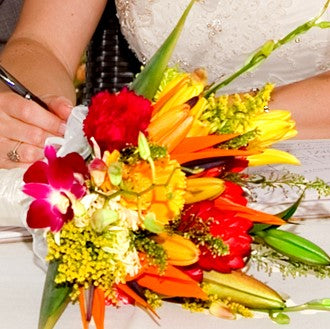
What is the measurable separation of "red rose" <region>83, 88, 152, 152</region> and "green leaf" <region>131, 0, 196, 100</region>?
6 centimetres

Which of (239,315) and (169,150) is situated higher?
(169,150)

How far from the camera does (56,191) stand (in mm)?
734

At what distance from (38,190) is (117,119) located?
99 mm

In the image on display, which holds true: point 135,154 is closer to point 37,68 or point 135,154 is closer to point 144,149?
point 144,149

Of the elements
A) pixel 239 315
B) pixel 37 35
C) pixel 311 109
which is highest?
pixel 37 35

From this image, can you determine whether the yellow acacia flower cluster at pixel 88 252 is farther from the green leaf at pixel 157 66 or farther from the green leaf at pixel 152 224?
the green leaf at pixel 157 66

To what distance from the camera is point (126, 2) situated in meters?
1.65

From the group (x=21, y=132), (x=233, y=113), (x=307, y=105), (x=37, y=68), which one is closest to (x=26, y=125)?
(x=21, y=132)

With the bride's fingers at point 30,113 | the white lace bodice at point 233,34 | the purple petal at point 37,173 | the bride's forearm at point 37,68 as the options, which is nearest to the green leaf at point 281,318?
the purple petal at point 37,173

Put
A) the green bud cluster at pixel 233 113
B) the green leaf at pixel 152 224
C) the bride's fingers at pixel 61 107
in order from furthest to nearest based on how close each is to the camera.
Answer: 1. the bride's fingers at pixel 61 107
2. the green bud cluster at pixel 233 113
3. the green leaf at pixel 152 224

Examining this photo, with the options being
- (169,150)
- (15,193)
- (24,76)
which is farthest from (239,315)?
(24,76)

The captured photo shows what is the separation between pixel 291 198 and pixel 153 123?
Result: 363 mm

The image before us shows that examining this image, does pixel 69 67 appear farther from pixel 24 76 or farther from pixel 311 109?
pixel 311 109

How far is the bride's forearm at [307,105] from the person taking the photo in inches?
59.4
